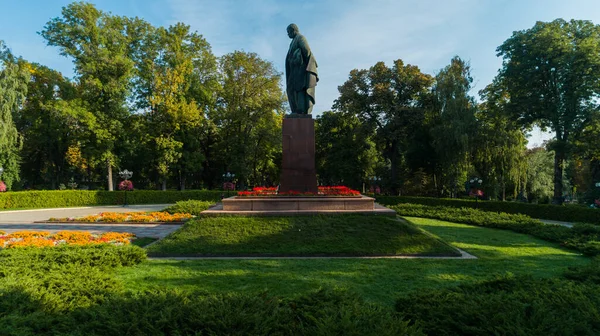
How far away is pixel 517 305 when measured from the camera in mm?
3035

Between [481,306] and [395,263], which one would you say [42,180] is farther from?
[481,306]

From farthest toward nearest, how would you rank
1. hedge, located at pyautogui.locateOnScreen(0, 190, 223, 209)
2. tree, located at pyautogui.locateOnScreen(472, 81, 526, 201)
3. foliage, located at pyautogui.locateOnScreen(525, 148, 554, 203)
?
foliage, located at pyautogui.locateOnScreen(525, 148, 554, 203)
tree, located at pyautogui.locateOnScreen(472, 81, 526, 201)
hedge, located at pyautogui.locateOnScreen(0, 190, 223, 209)

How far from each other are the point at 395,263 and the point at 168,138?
86.7 feet

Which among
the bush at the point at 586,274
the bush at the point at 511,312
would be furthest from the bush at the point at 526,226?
the bush at the point at 511,312

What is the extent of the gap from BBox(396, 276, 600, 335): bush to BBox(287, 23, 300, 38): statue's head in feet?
33.8

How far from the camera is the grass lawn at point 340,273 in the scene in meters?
5.06

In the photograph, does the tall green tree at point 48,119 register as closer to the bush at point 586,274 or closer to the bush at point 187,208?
the bush at point 187,208

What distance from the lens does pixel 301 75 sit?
11508mm

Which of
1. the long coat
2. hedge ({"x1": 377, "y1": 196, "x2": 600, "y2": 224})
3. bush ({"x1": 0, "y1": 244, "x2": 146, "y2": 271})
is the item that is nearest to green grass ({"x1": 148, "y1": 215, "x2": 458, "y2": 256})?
bush ({"x1": 0, "y1": 244, "x2": 146, "y2": 271})

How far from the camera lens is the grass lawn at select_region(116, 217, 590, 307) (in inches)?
199

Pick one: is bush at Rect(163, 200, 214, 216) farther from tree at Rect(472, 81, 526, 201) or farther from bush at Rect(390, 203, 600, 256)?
tree at Rect(472, 81, 526, 201)

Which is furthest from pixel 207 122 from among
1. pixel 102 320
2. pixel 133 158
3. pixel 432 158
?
pixel 102 320

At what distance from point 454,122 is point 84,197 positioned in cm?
2809

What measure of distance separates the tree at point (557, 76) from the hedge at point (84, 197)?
23935 millimetres
